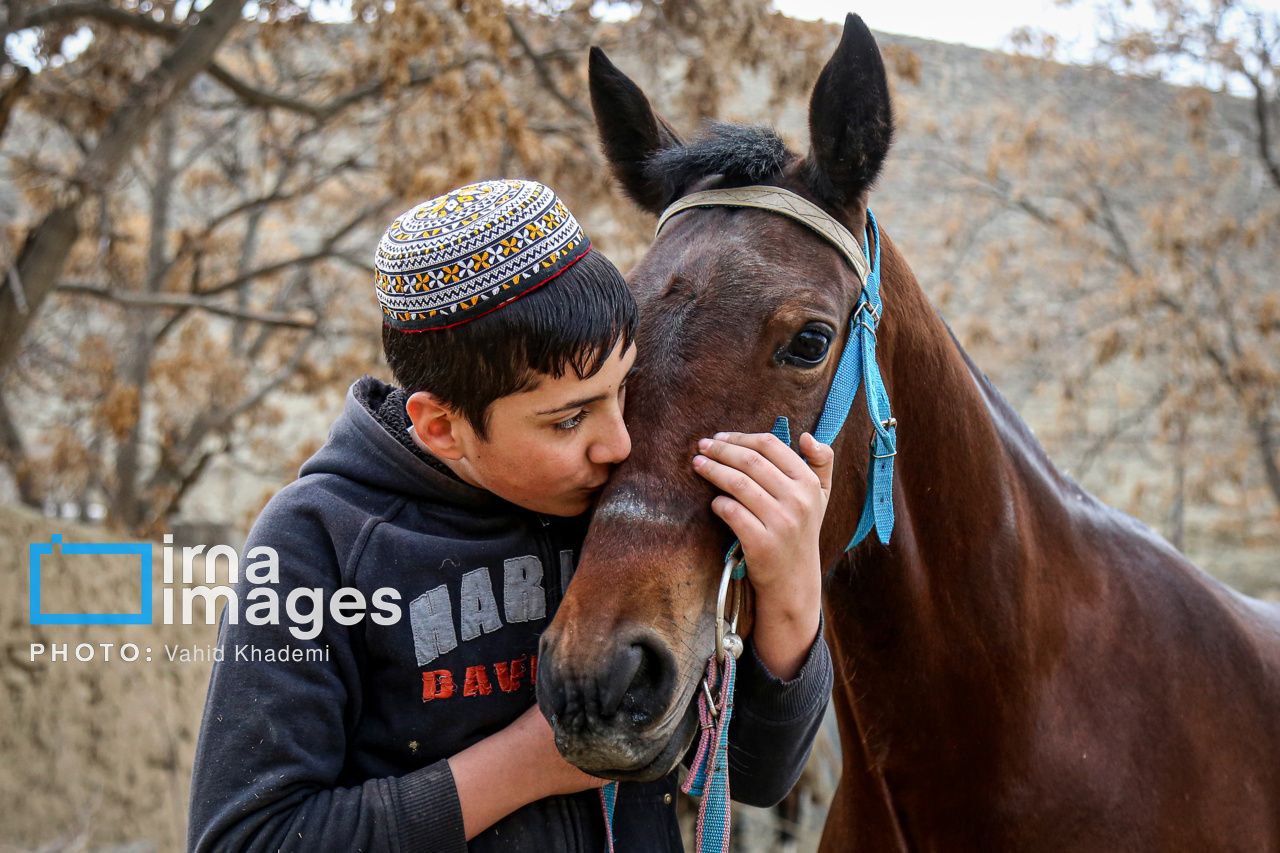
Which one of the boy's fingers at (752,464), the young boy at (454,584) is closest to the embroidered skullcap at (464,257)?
the young boy at (454,584)

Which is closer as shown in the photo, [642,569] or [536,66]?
[642,569]

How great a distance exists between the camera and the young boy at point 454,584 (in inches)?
61.8

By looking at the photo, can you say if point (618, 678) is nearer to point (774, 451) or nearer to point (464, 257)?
point (774, 451)

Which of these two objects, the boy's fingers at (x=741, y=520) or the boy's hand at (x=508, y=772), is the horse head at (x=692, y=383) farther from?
the boy's hand at (x=508, y=772)

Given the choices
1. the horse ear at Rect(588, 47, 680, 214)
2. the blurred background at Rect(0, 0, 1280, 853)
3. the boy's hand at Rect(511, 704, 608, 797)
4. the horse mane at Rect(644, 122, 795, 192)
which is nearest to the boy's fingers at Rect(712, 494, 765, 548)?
the boy's hand at Rect(511, 704, 608, 797)

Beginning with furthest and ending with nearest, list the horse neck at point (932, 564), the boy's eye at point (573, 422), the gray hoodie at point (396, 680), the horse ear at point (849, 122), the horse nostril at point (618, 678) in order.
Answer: the horse neck at point (932, 564) < the horse ear at point (849, 122) < the boy's eye at point (573, 422) < the gray hoodie at point (396, 680) < the horse nostril at point (618, 678)

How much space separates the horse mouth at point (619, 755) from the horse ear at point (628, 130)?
113 cm

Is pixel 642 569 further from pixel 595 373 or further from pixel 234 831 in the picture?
pixel 234 831

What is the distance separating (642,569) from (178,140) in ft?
30.7

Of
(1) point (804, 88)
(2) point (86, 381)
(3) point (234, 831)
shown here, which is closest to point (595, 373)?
(3) point (234, 831)

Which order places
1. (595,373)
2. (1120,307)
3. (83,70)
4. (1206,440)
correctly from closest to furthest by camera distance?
(595,373), (83,70), (1120,307), (1206,440)

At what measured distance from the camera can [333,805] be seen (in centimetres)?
156

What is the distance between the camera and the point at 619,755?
1.47 m

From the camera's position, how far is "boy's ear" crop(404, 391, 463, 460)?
5.56 ft
